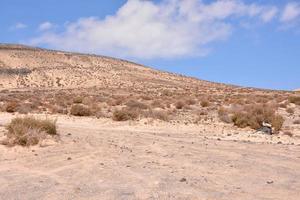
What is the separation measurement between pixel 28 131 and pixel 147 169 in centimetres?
529

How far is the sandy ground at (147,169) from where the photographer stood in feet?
37.3

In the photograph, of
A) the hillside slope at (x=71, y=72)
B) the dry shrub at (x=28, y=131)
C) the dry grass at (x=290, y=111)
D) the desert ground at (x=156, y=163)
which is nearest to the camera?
the desert ground at (x=156, y=163)

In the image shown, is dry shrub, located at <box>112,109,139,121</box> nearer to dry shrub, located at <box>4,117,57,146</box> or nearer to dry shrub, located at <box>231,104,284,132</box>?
dry shrub, located at <box>231,104,284,132</box>

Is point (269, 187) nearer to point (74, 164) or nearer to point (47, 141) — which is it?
point (74, 164)

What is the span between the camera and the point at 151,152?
17.4 metres

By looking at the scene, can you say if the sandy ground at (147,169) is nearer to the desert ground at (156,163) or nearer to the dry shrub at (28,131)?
the desert ground at (156,163)

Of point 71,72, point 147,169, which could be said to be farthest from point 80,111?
point 71,72

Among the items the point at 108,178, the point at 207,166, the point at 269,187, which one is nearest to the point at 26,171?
the point at 108,178

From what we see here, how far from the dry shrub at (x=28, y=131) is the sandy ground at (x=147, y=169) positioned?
0.37 metres

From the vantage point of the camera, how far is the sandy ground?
11.4m

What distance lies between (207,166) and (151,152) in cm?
292

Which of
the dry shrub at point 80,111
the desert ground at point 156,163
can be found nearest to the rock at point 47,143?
the desert ground at point 156,163

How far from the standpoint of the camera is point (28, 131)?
17.9m

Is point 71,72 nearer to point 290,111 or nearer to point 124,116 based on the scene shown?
point 290,111
